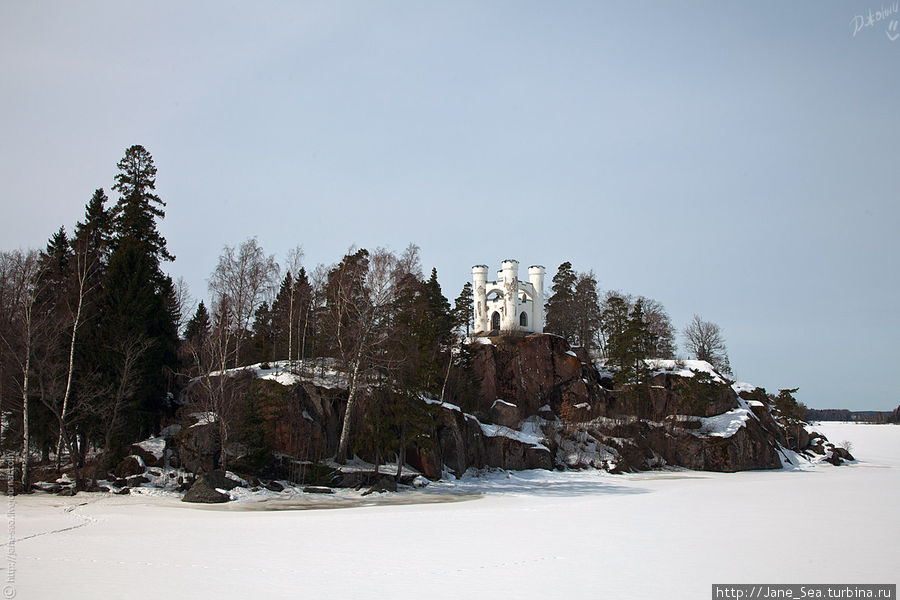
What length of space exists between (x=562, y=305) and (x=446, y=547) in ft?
213

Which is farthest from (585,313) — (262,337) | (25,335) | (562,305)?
(25,335)

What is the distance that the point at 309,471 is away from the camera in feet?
105

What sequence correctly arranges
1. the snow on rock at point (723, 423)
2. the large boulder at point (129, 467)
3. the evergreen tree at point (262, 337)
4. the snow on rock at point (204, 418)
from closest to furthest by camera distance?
the large boulder at point (129, 467) < the snow on rock at point (204, 418) < the evergreen tree at point (262, 337) < the snow on rock at point (723, 423)

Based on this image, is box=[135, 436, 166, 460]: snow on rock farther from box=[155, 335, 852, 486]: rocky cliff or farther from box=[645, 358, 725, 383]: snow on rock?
box=[645, 358, 725, 383]: snow on rock

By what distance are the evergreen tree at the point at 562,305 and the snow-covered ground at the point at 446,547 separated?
48899 mm

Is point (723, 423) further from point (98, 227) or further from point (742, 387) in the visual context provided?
point (98, 227)

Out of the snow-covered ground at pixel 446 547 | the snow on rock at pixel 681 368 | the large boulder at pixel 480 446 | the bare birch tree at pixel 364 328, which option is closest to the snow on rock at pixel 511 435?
the large boulder at pixel 480 446

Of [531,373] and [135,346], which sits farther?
[531,373]

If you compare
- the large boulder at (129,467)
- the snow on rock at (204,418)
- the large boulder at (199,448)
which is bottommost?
the large boulder at (129,467)

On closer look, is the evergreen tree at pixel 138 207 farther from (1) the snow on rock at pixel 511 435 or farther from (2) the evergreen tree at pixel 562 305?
(2) the evergreen tree at pixel 562 305

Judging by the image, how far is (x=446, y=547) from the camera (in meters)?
15.9

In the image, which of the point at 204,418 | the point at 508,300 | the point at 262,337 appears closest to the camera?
the point at 204,418

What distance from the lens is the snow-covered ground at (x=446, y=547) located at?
1150cm

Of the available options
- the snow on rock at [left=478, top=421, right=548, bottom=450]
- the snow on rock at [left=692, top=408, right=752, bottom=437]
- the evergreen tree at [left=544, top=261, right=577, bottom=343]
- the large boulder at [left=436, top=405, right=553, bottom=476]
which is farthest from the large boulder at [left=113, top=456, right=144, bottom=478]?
the evergreen tree at [left=544, top=261, right=577, bottom=343]
